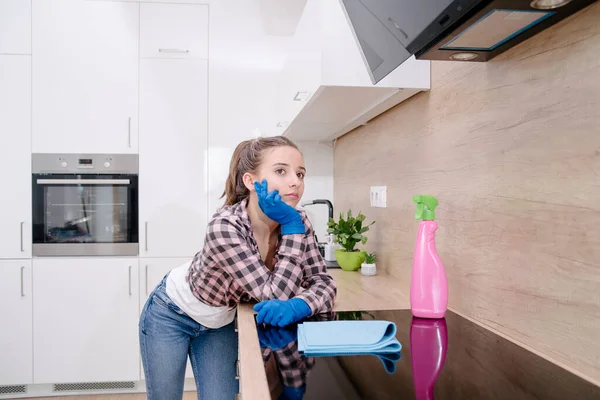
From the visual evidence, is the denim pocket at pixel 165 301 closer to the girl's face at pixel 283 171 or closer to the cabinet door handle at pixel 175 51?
the girl's face at pixel 283 171

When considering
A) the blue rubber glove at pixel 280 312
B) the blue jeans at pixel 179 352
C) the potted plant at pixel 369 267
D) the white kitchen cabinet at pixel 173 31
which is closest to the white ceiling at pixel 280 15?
the white kitchen cabinet at pixel 173 31

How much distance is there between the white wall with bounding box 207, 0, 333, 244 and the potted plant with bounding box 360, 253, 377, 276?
112 centimetres

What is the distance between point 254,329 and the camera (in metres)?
1.09

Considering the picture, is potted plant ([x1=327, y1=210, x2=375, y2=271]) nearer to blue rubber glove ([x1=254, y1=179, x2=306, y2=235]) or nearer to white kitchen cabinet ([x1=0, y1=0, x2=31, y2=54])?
blue rubber glove ([x1=254, y1=179, x2=306, y2=235])

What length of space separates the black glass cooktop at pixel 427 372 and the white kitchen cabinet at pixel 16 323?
2148mm

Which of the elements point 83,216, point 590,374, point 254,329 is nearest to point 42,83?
point 83,216

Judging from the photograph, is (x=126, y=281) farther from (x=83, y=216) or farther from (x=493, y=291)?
(x=493, y=291)

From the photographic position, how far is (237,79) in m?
2.86

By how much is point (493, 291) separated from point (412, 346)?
0.98ft

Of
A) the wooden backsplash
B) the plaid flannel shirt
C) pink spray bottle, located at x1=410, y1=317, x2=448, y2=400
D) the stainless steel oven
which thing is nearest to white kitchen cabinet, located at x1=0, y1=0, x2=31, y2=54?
the stainless steel oven

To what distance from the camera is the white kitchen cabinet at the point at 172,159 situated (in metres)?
2.76

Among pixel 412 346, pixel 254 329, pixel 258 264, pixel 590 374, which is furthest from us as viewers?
pixel 258 264

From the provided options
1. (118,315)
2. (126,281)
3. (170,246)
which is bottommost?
(118,315)

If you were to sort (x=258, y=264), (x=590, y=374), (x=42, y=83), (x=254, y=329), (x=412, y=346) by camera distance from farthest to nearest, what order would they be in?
(x=42, y=83)
(x=258, y=264)
(x=254, y=329)
(x=412, y=346)
(x=590, y=374)
